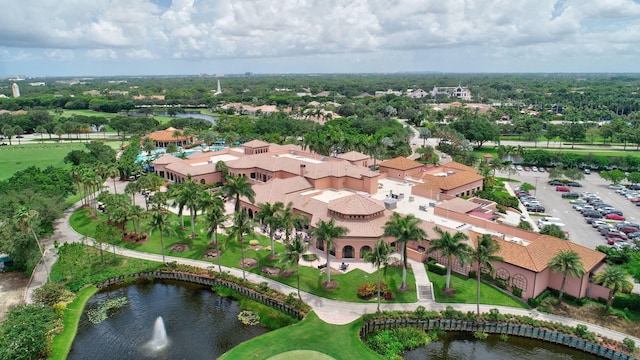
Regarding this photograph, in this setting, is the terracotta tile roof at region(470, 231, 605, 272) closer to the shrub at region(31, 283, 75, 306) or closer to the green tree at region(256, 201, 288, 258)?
the green tree at region(256, 201, 288, 258)

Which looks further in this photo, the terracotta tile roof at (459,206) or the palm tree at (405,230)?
the terracotta tile roof at (459,206)

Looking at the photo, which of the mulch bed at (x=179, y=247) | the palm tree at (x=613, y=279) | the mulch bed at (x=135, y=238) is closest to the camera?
the palm tree at (x=613, y=279)

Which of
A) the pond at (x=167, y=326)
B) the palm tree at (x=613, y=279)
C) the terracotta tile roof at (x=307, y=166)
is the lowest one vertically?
the pond at (x=167, y=326)

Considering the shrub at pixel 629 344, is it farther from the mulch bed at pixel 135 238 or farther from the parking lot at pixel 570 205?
the mulch bed at pixel 135 238

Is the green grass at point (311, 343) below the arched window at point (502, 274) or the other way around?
below

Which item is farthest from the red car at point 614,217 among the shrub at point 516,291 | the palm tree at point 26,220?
the palm tree at point 26,220

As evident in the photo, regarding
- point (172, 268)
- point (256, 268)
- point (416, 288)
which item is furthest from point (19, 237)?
point (416, 288)

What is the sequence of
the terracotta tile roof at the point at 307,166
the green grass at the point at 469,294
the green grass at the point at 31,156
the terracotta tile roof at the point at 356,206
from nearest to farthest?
the green grass at the point at 469,294
the terracotta tile roof at the point at 356,206
the terracotta tile roof at the point at 307,166
the green grass at the point at 31,156

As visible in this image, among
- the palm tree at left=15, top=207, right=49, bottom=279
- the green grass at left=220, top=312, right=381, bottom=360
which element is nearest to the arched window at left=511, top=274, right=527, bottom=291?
the green grass at left=220, top=312, right=381, bottom=360
